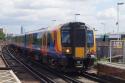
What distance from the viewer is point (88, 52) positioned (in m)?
24.8

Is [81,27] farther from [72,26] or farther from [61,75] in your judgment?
[61,75]

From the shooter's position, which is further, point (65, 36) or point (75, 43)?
point (65, 36)

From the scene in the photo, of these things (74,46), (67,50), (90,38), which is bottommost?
(67,50)

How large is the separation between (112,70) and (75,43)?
155 inches

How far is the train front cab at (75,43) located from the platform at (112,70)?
1343 mm

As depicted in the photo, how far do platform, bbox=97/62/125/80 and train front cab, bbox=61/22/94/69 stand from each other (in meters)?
1.34

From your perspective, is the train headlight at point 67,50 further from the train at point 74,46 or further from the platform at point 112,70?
the platform at point 112,70

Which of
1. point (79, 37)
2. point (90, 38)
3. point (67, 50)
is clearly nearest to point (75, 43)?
point (79, 37)

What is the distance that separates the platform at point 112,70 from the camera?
20.2 m

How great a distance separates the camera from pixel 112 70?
846 inches

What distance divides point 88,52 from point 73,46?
967mm

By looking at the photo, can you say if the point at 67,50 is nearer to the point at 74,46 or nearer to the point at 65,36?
the point at 74,46

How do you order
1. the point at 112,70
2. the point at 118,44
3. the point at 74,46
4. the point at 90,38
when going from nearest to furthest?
the point at 112,70 → the point at 74,46 → the point at 90,38 → the point at 118,44

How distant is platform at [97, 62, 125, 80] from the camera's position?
20.2 metres
